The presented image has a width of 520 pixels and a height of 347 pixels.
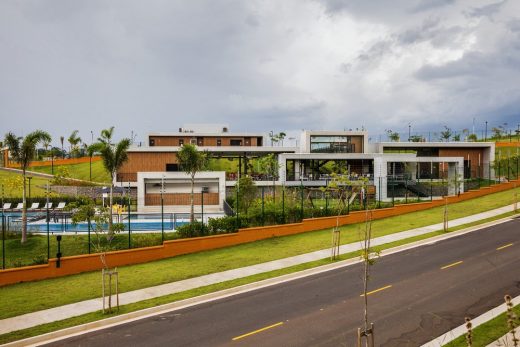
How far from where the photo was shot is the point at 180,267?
22.9 m

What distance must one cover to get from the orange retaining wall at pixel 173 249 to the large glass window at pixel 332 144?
2621cm

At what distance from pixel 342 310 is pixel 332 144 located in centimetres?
5040

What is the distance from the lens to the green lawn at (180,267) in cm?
1802

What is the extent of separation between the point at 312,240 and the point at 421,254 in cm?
760

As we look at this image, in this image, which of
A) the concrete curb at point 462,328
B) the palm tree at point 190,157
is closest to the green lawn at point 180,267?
the concrete curb at point 462,328

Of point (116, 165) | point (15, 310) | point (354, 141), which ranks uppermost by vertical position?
point (354, 141)

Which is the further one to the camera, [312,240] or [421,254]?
[312,240]

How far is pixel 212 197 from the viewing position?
168 ft

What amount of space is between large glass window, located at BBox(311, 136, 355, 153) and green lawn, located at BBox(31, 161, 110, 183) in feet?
133

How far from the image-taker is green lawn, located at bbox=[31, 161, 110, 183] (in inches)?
3225

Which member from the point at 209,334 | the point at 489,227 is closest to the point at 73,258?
the point at 209,334

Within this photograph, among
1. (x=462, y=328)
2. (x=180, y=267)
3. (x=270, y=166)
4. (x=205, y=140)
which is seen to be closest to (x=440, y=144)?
(x=270, y=166)

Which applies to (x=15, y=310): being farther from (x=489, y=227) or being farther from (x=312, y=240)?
(x=489, y=227)

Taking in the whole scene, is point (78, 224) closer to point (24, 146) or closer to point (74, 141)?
point (24, 146)
